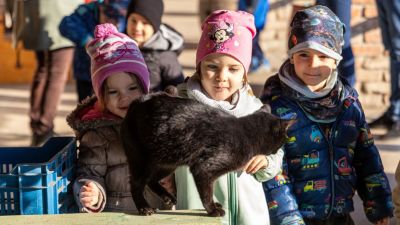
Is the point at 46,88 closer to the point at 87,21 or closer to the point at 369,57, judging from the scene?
the point at 87,21

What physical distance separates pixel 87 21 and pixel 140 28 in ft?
2.01

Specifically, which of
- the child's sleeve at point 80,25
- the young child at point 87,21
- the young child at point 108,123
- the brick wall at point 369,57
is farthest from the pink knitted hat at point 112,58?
the brick wall at point 369,57

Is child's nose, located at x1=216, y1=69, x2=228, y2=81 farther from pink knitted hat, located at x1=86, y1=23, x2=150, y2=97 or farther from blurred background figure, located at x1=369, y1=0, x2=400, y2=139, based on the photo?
blurred background figure, located at x1=369, y1=0, x2=400, y2=139

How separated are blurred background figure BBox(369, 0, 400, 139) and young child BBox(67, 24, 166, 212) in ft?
11.3

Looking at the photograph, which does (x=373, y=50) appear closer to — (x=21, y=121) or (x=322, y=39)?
(x=21, y=121)

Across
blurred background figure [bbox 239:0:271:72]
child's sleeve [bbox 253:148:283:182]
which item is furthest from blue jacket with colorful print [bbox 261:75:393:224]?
blurred background figure [bbox 239:0:271:72]

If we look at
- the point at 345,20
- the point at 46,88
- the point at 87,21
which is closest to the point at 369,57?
the point at 345,20

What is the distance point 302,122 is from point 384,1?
3.20m

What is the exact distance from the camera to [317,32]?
11.9 feet

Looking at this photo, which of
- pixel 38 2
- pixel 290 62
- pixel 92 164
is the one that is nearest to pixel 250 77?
pixel 38 2

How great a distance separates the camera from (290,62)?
379 centimetres

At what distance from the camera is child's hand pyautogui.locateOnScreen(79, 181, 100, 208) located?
3164 millimetres

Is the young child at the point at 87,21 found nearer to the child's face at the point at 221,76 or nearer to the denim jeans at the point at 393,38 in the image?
the child's face at the point at 221,76

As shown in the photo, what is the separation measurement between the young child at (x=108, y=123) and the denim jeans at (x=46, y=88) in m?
2.60
